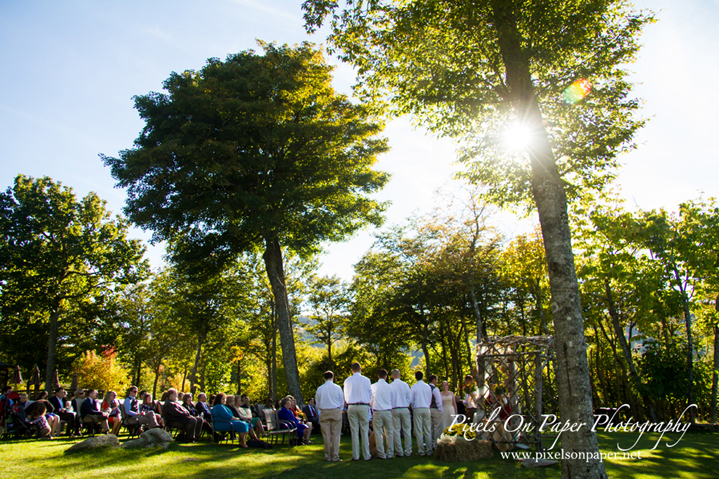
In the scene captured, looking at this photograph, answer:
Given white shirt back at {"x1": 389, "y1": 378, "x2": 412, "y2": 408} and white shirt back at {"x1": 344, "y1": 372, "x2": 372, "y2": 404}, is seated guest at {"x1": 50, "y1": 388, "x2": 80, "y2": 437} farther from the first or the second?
white shirt back at {"x1": 389, "y1": 378, "x2": 412, "y2": 408}

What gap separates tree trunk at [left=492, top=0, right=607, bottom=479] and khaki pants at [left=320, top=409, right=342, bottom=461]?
4915mm

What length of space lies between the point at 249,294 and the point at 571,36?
1011 inches

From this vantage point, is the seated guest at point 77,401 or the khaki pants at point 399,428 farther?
the seated guest at point 77,401

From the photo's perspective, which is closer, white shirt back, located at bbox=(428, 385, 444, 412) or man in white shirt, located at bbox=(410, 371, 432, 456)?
man in white shirt, located at bbox=(410, 371, 432, 456)

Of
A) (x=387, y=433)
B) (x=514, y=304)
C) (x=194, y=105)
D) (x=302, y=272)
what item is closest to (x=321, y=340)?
(x=302, y=272)

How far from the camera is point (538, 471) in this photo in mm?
8141

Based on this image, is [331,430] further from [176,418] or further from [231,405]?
[176,418]

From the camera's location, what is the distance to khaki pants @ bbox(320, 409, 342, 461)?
31.1 feet

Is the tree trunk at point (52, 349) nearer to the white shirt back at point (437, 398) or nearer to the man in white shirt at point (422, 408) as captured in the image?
the man in white shirt at point (422, 408)

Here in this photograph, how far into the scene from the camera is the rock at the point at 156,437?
9883 millimetres

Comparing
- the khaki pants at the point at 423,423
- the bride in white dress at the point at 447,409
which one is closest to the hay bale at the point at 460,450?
the khaki pants at the point at 423,423

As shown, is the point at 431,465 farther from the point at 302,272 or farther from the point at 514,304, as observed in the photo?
the point at 302,272

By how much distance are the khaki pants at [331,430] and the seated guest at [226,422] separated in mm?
2743

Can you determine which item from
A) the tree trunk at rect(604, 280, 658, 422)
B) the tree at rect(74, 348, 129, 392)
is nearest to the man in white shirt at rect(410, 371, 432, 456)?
the tree trunk at rect(604, 280, 658, 422)
